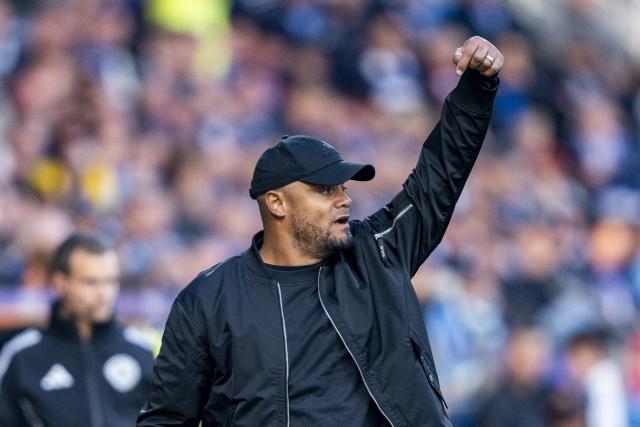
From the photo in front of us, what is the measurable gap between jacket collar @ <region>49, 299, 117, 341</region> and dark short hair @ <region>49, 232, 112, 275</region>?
0.15 meters

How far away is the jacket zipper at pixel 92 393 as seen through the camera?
5.26m

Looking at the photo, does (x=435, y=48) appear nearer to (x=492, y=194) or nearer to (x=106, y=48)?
(x=492, y=194)

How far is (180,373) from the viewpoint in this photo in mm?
3957

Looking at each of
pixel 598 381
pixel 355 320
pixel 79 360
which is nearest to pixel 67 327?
pixel 79 360

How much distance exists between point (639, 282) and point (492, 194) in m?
1.40

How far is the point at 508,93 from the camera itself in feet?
40.5

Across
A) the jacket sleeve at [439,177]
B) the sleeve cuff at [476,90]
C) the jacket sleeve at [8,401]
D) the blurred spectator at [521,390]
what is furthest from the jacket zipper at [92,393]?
the blurred spectator at [521,390]

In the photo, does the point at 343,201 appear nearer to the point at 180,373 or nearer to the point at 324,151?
the point at 324,151

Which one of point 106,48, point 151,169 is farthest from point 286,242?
point 106,48

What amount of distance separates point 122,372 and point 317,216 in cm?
171

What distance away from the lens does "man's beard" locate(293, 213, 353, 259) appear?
396 centimetres

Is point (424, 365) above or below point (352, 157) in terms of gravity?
below

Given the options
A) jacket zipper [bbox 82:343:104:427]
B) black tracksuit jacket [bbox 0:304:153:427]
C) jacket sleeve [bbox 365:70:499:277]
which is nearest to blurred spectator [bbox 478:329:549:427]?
black tracksuit jacket [bbox 0:304:153:427]

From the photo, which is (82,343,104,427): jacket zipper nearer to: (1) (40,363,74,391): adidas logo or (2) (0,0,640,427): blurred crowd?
(1) (40,363,74,391): adidas logo
